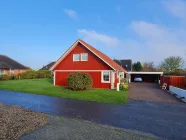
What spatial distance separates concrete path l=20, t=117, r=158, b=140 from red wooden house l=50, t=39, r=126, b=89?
45.6 feet

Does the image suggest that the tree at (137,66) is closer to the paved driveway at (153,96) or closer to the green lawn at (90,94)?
the paved driveway at (153,96)

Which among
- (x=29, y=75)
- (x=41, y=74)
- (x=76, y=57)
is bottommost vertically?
(x=29, y=75)

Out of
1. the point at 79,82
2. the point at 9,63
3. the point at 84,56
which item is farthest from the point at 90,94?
the point at 9,63

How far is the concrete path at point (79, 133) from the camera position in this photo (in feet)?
19.1

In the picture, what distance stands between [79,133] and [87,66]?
52.9 feet

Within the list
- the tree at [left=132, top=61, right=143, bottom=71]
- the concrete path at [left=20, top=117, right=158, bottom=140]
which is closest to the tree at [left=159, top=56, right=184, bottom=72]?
the tree at [left=132, top=61, right=143, bottom=71]

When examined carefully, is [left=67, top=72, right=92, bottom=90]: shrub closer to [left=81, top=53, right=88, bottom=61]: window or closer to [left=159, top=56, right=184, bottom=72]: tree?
[left=81, top=53, right=88, bottom=61]: window

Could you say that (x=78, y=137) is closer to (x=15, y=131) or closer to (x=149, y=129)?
(x=15, y=131)

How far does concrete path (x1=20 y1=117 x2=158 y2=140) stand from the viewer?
5.82 m

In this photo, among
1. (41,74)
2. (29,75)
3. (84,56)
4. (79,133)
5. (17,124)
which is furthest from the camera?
(41,74)

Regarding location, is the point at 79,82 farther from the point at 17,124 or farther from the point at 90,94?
the point at 17,124

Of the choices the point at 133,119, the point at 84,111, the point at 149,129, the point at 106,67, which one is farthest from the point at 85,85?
the point at 149,129

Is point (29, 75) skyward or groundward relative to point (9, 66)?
groundward

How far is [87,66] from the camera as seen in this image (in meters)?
22.1
